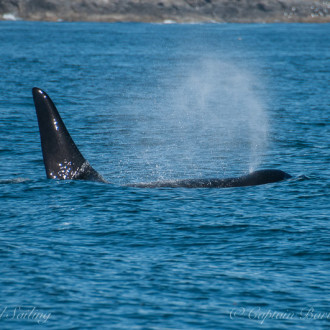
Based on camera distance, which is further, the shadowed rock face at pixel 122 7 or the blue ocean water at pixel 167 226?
the shadowed rock face at pixel 122 7

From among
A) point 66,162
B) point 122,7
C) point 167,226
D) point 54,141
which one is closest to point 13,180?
point 66,162

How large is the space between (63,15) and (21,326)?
606 ft

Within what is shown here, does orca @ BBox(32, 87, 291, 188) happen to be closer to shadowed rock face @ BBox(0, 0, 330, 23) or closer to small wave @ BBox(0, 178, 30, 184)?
small wave @ BBox(0, 178, 30, 184)

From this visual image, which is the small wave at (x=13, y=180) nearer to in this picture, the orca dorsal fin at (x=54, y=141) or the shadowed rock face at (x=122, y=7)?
the orca dorsal fin at (x=54, y=141)

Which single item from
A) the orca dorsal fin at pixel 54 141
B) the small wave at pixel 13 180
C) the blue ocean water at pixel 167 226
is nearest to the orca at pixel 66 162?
the orca dorsal fin at pixel 54 141

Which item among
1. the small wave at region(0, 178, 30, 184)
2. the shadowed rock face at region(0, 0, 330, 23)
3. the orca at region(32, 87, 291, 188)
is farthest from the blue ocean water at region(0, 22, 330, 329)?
the shadowed rock face at region(0, 0, 330, 23)

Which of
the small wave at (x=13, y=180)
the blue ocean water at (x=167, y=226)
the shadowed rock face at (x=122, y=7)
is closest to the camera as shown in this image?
the blue ocean water at (x=167, y=226)

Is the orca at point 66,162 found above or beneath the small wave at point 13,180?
above

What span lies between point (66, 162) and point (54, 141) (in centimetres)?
87

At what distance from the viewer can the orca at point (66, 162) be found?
19625 millimetres

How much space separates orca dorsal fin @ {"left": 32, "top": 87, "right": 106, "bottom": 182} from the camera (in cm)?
1959

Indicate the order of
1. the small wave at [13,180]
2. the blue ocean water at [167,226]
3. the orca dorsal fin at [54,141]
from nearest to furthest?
the blue ocean water at [167,226] < the orca dorsal fin at [54,141] < the small wave at [13,180]

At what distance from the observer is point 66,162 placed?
20.3 metres

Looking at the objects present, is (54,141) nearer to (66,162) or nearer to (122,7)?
(66,162)
